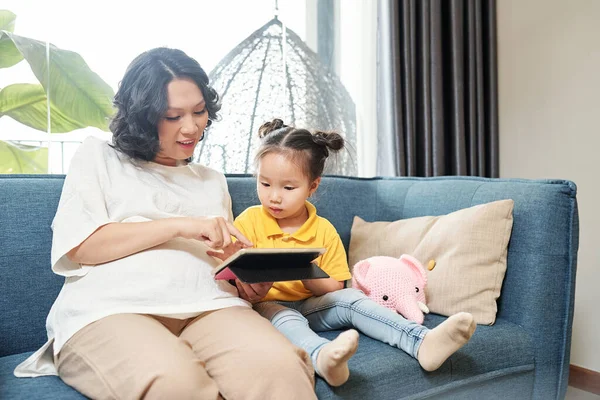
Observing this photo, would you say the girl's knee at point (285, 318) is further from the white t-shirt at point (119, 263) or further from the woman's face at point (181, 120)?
the woman's face at point (181, 120)

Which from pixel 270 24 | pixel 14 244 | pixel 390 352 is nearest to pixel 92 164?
pixel 14 244

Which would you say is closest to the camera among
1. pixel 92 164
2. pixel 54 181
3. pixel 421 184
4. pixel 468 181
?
pixel 92 164

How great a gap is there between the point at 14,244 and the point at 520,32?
2319mm

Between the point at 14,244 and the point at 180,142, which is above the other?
the point at 180,142

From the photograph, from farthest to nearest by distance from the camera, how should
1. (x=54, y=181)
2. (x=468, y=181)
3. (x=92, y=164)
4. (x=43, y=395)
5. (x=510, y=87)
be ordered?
(x=510, y=87), (x=468, y=181), (x=54, y=181), (x=92, y=164), (x=43, y=395)

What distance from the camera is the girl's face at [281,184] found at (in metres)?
1.60

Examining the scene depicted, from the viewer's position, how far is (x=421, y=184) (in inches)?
83.4

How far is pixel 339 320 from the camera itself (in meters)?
1.55

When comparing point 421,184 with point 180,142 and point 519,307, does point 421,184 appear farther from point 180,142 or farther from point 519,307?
point 180,142

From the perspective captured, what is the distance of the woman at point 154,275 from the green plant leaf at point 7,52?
0.83 meters

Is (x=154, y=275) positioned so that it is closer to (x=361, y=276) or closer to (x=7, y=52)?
(x=361, y=276)

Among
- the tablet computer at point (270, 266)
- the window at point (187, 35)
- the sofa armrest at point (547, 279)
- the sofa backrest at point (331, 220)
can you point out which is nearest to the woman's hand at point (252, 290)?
the tablet computer at point (270, 266)

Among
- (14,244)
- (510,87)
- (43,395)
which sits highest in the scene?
(510,87)

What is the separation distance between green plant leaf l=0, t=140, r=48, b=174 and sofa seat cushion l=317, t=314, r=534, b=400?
127cm
